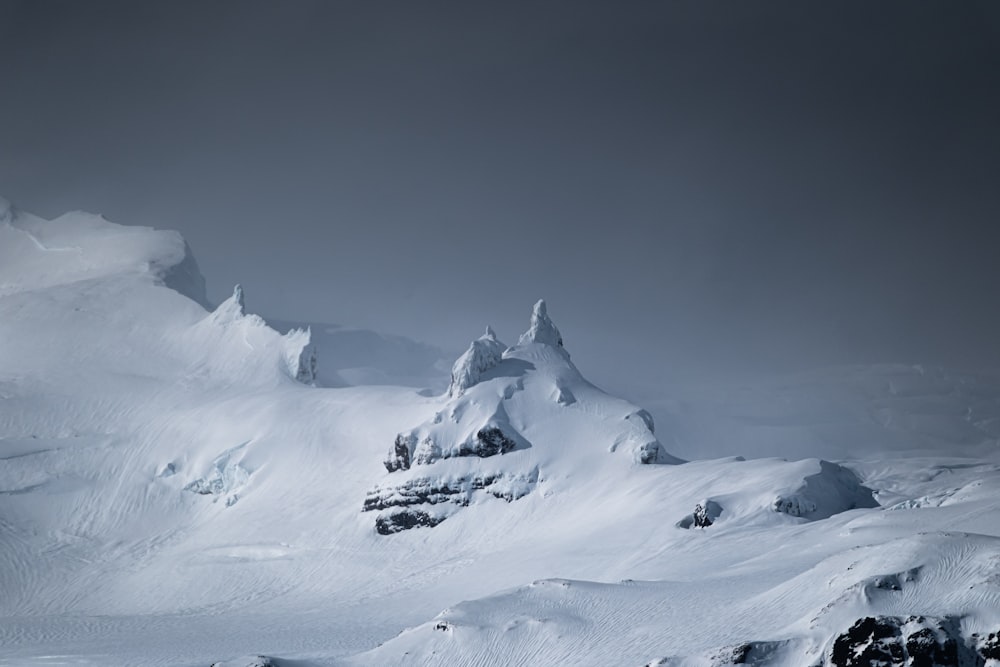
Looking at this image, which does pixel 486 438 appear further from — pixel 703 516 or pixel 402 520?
pixel 703 516

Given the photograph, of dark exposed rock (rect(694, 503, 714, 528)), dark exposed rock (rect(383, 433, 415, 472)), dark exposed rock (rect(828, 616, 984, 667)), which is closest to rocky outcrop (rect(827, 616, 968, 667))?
dark exposed rock (rect(828, 616, 984, 667))

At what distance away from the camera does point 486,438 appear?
137m

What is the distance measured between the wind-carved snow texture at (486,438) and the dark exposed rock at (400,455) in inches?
5.5

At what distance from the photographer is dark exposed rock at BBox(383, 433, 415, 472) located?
458ft

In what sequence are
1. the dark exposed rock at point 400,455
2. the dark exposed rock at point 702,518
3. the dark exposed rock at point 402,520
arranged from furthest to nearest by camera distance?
the dark exposed rock at point 400,455 < the dark exposed rock at point 402,520 < the dark exposed rock at point 702,518

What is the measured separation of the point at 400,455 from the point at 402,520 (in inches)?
403

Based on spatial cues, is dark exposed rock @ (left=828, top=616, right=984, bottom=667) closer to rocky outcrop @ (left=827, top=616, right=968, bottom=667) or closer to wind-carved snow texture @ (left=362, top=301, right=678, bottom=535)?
rocky outcrop @ (left=827, top=616, right=968, bottom=667)

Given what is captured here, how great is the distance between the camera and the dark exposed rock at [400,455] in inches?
5492

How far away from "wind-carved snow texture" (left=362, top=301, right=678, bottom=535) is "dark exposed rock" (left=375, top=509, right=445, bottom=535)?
0.13m

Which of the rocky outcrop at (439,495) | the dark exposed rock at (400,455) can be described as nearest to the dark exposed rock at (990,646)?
the rocky outcrop at (439,495)

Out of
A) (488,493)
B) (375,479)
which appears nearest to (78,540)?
(375,479)

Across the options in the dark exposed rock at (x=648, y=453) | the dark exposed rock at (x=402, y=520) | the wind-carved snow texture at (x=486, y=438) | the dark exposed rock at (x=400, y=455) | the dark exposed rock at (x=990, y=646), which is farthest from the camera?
the dark exposed rock at (x=400, y=455)

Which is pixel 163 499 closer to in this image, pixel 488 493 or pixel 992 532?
pixel 488 493

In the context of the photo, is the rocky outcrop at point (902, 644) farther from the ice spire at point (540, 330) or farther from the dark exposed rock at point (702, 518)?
the ice spire at point (540, 330)
